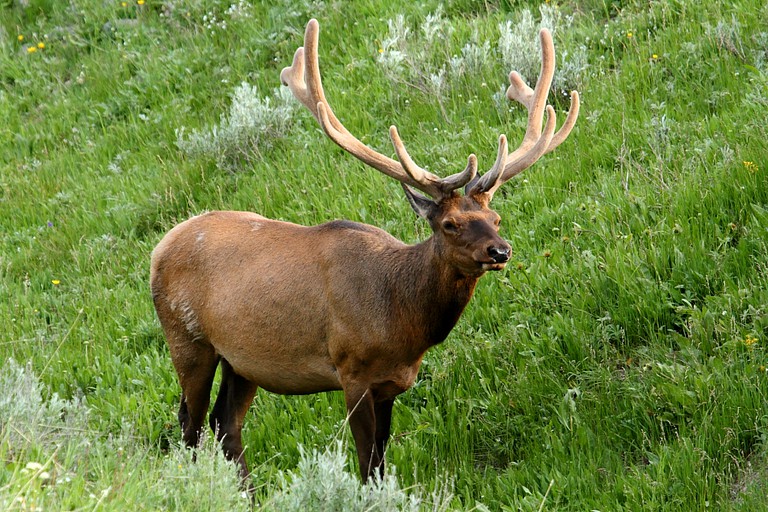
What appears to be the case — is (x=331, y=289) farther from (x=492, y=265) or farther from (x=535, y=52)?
(x=535, y=52)

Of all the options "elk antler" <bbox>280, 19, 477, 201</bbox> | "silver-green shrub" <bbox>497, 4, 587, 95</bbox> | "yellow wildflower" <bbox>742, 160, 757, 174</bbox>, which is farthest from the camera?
"silver-green shrub" <bbox>497, 4, 587, 95</bbox>

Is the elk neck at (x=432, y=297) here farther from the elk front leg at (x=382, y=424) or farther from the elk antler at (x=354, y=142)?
the elk front leg at (x=382, y=424)

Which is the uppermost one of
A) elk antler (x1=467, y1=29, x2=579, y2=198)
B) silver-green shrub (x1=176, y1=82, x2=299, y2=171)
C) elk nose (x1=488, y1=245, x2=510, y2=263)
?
elk antler (x1=467, y1=29, x2=579, y2=198)

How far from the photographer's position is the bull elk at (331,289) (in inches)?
240

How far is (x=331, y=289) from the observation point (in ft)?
21.0

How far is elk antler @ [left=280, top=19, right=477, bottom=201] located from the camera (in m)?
6.02

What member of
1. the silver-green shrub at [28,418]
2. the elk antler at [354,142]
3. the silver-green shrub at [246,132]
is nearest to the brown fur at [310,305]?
the elk antler at [354,142]

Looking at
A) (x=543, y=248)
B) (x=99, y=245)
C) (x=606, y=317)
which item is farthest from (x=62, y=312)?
(x=606, y=317)

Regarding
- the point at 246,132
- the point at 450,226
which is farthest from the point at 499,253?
the point at 246,132

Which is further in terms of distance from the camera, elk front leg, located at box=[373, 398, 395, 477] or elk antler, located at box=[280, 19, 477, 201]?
elk front leg, located at box=[373, 398, 395, 477]

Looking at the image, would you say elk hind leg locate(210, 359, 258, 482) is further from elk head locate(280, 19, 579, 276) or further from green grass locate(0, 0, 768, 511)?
elk head locate(280, 19, 579, 276)

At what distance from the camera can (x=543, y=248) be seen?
793 centimetres

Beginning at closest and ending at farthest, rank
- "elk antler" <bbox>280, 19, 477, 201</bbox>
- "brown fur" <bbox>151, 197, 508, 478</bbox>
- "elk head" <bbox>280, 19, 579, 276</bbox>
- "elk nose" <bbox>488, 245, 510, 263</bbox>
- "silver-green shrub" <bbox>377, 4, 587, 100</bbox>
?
"elk nose" <bbox>488, 245, 510, 263</bbox>, "elk head" <bbox>280, 19, 579, 276</bbox>, "elk antler" <bbox>280, 19, 477, 201</bbox>, "brown fur" <bbox>151, 197, 508, 478</bbox>, "silver-green shrub" <bbox>377, 4, 587, 100</bbox>

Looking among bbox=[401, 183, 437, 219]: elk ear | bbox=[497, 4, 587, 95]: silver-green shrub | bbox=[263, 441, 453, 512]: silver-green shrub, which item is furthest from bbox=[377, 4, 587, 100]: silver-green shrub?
bbox=[263, 441, 453, 512]: silver-green shrub
